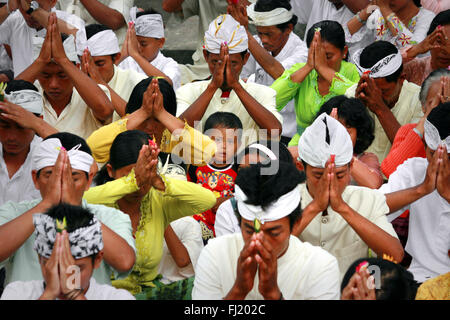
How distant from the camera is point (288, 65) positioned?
660 centimetres

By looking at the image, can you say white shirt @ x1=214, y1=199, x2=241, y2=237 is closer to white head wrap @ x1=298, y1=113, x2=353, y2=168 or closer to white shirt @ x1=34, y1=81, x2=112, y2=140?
white head wrap @ x1=298, y1=113, x2=353, y2=168

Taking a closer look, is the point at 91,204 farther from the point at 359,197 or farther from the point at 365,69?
the point at 365,69

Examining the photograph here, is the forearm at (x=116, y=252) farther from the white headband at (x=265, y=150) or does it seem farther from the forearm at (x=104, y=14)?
the forearm at (x=104, y=14)

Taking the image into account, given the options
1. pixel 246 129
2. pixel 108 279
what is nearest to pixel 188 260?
pixel 108 279

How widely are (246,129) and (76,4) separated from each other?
298 centimetres

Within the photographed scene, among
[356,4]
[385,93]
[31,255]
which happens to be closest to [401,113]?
[385,93]

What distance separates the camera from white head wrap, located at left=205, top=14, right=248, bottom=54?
5.69 meters

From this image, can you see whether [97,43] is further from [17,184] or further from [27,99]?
[17,184]

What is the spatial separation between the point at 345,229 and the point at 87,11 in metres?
4.46

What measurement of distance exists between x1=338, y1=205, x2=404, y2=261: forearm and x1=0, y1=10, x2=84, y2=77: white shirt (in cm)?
400

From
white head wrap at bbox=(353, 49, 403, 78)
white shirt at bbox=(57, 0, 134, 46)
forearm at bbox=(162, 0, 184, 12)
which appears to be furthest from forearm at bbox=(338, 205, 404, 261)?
forearm at bbox=(162, 0, 184, 12)

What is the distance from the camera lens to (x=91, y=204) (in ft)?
13.1

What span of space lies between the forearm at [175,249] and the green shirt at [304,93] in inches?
69.5

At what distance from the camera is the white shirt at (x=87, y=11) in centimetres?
752
